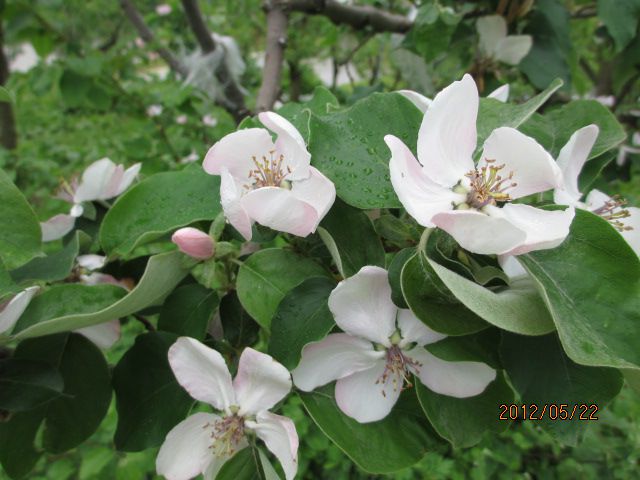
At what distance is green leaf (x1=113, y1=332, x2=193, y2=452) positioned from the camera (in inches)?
23.8

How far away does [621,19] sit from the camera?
1.08 meters

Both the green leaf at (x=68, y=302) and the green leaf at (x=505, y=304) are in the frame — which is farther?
the green leaf at (x=68, y=302)

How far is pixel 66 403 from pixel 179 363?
223 millimetres

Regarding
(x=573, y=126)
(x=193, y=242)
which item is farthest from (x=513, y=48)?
(x=193, y=242)

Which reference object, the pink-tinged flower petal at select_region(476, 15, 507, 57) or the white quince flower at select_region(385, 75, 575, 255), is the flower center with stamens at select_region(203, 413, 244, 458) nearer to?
the white quince flower at select_region(385, 75, 575, 255)

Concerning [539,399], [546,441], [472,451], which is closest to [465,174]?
[539,399]

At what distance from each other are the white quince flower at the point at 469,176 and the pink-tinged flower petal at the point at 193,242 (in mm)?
209

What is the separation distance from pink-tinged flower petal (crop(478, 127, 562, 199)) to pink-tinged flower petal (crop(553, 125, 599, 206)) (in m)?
0.05

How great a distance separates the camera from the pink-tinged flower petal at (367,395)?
21.5 inches

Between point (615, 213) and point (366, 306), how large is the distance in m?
0.30

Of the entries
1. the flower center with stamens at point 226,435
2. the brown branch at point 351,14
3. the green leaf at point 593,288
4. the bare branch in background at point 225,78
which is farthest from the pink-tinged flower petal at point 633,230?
the bare branch in background at point 225,78

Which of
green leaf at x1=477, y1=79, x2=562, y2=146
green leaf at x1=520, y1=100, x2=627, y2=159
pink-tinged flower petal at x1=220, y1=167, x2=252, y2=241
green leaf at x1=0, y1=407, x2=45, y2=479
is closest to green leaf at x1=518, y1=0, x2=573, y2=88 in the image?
green leaf at x1=520, y1=100, x2=627, y2=159

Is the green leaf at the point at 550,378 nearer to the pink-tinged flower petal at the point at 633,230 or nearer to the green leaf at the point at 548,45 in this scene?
the pink-tinged flower petal at the point at 633,230

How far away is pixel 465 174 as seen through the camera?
0.52 meters
